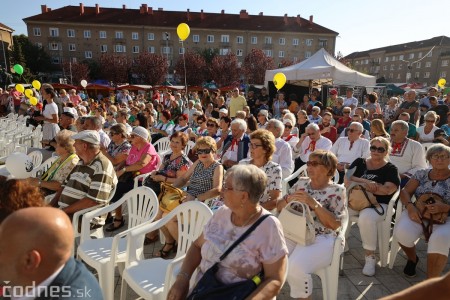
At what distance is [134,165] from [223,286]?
281cm

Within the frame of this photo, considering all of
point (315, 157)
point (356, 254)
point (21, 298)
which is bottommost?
point (356, 254)

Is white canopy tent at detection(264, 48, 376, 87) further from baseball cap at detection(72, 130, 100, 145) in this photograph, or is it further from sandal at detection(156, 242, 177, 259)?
baseball cap at detection(72, 130, 100, 145)

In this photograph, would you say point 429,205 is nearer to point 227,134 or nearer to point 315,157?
point 315,157

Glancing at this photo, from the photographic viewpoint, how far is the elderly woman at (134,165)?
13.8 feet

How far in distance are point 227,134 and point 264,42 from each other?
49762 mm

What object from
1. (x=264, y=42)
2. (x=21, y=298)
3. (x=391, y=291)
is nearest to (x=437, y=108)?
(x=391, y=291)

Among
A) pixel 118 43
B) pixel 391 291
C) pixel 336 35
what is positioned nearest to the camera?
pixel 391 291

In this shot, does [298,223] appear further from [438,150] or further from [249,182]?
[438,150]

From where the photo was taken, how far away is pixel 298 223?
2.43 metres

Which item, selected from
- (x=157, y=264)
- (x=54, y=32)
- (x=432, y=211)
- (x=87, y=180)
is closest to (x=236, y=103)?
(x=87, y=180)

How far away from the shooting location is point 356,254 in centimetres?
351

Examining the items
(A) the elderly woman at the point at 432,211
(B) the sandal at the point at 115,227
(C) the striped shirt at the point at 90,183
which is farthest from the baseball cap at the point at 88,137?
(A) the elderly woman at the point at 432,211

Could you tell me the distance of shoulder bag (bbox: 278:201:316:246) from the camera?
241cm

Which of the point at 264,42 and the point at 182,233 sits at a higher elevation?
the point at 264,42
